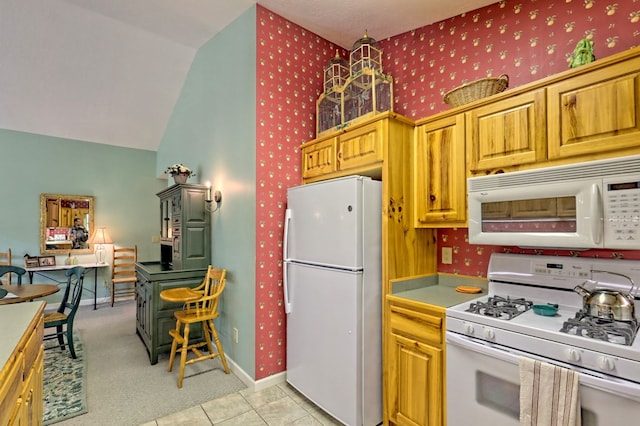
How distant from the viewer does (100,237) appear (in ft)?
17.8

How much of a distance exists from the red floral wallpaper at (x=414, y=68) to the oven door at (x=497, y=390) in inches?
Answer: 32.2

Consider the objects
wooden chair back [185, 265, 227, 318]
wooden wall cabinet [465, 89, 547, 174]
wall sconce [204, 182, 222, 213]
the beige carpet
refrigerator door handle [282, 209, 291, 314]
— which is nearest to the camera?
wooden wall cabinet [465, 89, 547, 174]

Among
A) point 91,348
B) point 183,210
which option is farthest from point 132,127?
point 91,348

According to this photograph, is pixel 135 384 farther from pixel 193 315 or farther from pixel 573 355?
pixel 573 355

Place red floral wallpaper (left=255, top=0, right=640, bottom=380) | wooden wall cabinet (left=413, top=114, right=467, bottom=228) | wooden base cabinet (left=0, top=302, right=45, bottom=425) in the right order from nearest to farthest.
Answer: wooden base cabinet (left=0, top=302, right=45, bottom=425) → red floral wallpaper (left=255, top=0, right=640, bottom=380) → wooden wall cabinet (left=413, top=114, right=467, bottom=228)

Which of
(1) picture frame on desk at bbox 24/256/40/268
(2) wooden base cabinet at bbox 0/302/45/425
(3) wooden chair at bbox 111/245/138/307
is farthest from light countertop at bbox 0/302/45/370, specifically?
(3) wooden chair at bbox 111/245/138/307

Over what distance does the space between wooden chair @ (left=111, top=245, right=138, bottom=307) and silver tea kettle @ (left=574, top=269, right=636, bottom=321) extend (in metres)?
6.17

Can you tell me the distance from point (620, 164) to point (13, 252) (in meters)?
7.12

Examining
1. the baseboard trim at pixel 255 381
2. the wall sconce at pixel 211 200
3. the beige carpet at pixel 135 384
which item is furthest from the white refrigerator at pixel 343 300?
the wall sconce at pixel 211 200

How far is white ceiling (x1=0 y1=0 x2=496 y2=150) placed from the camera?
8.78 feet

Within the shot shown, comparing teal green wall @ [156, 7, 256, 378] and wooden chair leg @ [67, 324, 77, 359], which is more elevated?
teal green wall @ [156, 7, 256, 378]

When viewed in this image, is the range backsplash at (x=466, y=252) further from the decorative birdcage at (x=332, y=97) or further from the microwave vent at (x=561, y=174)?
the decorative birdcage at (x=332, y=97)

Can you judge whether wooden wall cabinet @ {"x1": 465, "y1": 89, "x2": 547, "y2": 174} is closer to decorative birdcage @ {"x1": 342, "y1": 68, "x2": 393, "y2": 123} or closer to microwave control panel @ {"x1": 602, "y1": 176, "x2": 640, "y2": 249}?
microwave control panel @ {"x1": 602, "y1": 176, "x2": 640, "y2": 249}

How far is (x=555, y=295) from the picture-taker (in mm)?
1785
